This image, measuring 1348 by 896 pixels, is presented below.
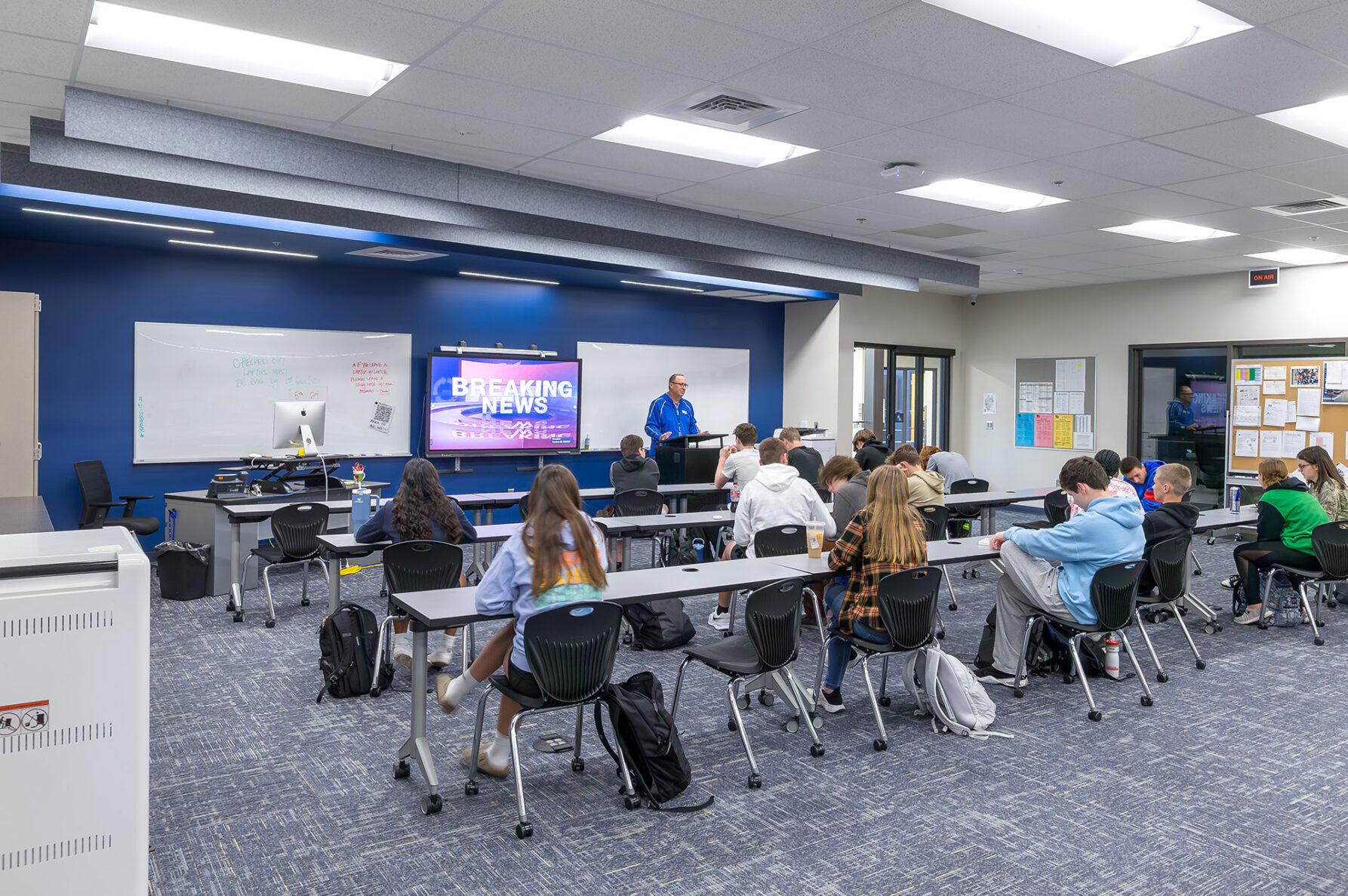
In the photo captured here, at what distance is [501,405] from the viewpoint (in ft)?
31.2

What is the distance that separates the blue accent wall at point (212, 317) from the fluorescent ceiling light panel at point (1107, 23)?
21.6 ft

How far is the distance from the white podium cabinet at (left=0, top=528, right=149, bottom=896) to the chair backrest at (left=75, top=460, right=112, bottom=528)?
655cm

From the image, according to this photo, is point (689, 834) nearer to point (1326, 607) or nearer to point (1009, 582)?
point (1009, 582)

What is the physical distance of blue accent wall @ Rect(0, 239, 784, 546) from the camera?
7.43 meters

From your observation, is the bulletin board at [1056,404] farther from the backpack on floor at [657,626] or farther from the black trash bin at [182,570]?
the black trash bin at [182,570]

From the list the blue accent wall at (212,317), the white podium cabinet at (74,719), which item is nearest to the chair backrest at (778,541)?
the white podium cabinet at (74,719)

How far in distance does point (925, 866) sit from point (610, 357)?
808cm

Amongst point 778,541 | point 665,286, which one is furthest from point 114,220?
point 665,286

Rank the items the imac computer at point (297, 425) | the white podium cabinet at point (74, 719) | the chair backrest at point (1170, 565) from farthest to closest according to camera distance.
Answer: the imac computer at point (297, 425) < the chair backrest at point (1170, 565) < the white podium cabinet at point (74, 719)

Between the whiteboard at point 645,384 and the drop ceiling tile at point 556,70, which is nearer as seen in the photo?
the drop ceiling tile at point 556,70

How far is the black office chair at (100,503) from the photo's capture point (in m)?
7.07

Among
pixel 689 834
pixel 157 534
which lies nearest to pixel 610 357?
pixel 157 534

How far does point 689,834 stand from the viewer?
3045 mm

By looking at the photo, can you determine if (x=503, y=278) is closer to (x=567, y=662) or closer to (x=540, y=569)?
(x=540, y=569)
